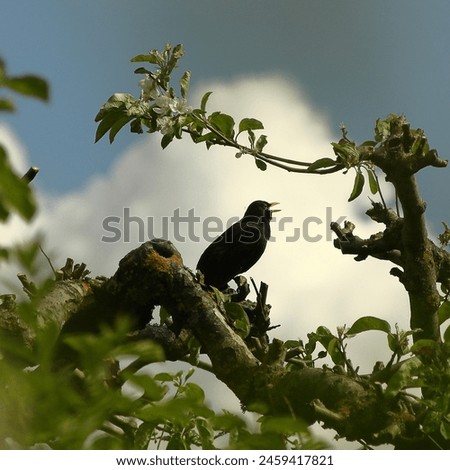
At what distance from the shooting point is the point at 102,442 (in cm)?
55

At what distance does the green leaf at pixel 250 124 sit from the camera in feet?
8.34

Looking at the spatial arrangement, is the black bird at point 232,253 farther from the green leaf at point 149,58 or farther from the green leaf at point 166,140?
the green leaf at point 149,58

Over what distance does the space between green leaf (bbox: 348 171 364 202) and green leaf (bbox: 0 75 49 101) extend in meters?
2.09

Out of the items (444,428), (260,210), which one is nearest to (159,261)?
(444,428)

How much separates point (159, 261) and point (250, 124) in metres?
0.63

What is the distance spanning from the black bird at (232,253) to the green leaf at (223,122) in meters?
1.28

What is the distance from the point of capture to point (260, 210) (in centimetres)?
499

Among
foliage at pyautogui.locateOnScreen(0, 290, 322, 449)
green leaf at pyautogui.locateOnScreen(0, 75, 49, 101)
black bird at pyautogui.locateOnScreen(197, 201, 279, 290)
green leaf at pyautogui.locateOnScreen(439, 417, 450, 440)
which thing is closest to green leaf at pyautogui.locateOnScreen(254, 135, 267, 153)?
black bird at pyautogui.locateOnScreen(197, 201, 279, 290)

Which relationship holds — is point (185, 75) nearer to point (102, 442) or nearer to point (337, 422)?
point (337, 422)

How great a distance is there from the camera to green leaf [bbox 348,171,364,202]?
244 centimetres

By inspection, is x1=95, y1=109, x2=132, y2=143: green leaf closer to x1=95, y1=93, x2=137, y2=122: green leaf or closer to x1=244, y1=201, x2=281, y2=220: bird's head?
x1=95, y1=93, x2=137, y2=122: green leaf

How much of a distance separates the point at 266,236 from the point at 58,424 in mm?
4322

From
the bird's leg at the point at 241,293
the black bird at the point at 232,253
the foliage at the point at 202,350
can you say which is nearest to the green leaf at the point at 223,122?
the foliage at the point at 202,350

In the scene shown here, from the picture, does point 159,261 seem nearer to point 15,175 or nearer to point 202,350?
point 202,350
